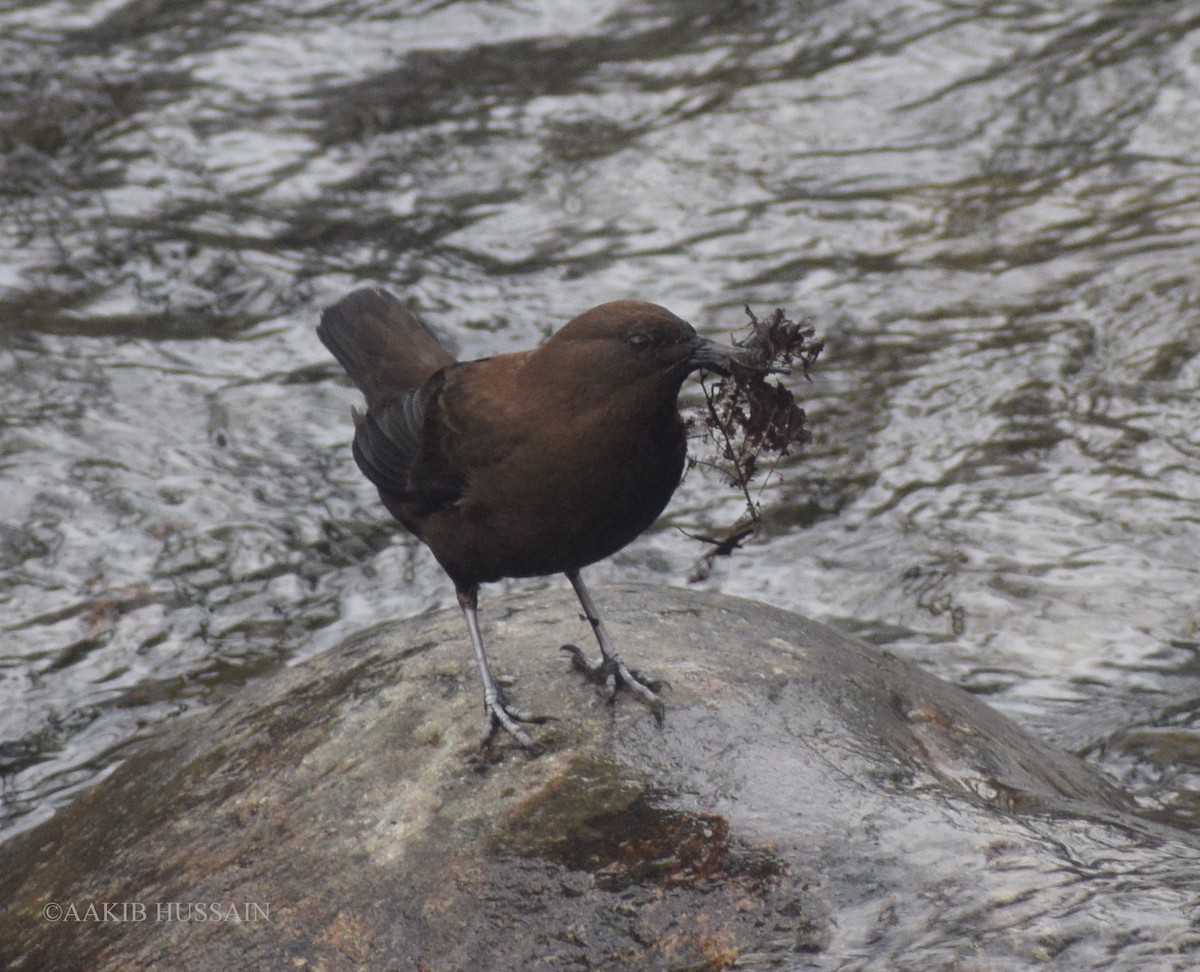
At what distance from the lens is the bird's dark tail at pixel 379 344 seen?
447cm

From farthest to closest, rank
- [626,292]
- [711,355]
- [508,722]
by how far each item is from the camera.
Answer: [626,292] → [508,722] → [711,355]

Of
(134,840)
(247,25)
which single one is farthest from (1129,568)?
(247,25)

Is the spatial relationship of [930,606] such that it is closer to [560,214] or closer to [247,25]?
[560,214]

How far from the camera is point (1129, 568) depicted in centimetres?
534

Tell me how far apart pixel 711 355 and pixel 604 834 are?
1.02m

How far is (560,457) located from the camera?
326cm

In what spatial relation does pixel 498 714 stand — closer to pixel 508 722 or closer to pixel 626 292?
pixel 508 722

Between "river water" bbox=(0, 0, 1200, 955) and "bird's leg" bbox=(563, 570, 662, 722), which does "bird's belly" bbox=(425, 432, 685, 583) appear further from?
"river water" bbox=(0, 0, 1200, 955)

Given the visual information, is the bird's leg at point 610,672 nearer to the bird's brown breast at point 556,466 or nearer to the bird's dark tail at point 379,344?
the bird's brown breast at point 556,466

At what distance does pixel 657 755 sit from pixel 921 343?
3.79 m

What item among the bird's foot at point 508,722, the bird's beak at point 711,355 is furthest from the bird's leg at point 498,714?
the bird's beak at point 711,355

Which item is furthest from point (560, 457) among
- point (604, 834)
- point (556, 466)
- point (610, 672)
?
point (604, 834)

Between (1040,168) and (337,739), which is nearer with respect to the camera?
(337,739)

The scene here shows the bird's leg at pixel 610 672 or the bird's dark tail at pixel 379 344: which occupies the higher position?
the bird's dark tail at pixel 379 344
